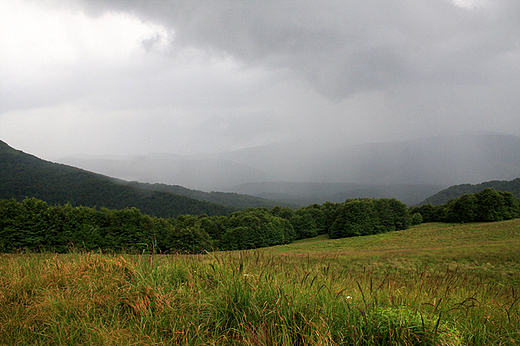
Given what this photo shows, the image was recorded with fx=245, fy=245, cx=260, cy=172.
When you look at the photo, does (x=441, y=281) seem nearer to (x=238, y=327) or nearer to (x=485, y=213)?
(x=238, y=327)

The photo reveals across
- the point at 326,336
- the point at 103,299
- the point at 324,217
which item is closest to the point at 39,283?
the point at 103,299

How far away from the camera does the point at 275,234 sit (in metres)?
51.3

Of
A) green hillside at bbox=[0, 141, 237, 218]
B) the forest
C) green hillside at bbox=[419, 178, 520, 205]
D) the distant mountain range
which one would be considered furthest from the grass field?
green hillside at bbox=[419, 178, 520, 205]

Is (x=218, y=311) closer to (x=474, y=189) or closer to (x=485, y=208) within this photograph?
(x=485, y=208)

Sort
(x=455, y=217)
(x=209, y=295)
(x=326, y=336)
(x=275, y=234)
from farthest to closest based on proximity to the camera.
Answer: (x=455, y=217), (x=275, y=234), (x=209, y=295), (x=326, y=336)

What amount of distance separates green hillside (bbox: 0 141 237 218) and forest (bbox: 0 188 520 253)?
73.9m

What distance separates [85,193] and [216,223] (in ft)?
468

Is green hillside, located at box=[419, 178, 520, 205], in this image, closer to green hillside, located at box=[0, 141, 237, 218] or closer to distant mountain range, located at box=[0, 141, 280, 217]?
distant mountain range, located at box=[0, 141, 280, 217]

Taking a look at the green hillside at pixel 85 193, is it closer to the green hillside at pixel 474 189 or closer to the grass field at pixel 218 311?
the green hillside at pixel 474 189

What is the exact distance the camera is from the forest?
31453 millimetres

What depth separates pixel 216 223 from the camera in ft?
165

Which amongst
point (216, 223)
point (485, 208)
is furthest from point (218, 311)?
point (485, 208)

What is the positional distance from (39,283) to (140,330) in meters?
2.66

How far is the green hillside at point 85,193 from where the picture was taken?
431ft
